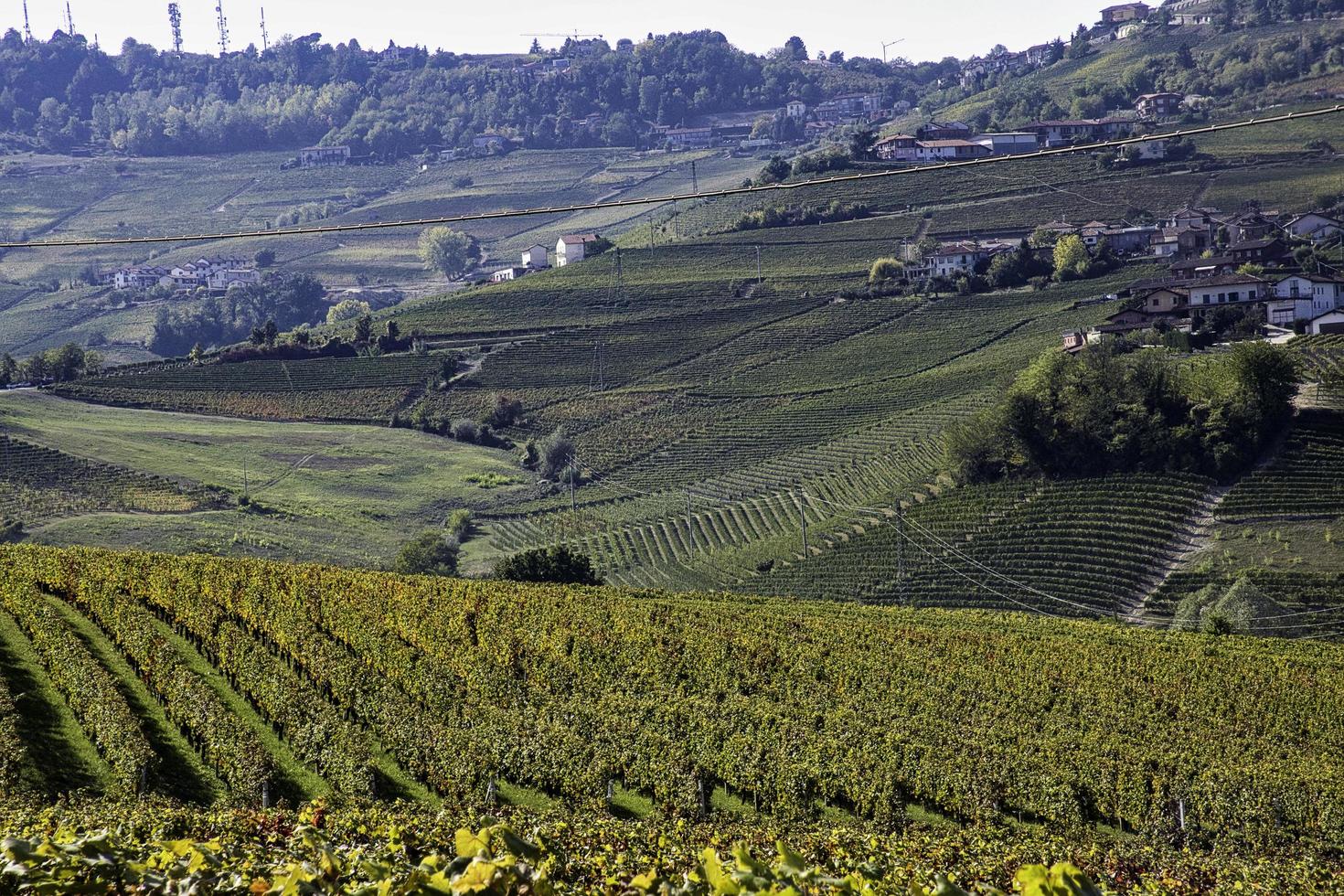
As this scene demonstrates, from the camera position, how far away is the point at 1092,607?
147ft

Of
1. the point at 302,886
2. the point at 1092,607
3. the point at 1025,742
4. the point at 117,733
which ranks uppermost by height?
the point at 302,886

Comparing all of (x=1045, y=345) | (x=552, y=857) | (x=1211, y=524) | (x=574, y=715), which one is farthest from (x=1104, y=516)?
(x=552, y=857)

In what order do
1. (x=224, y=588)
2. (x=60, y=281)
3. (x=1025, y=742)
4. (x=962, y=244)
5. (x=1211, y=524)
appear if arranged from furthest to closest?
(x=60, y=281)
(x=962, y=244)
(x=1211, y=524)
(x=224, y=588)
(x=1025, y=742)

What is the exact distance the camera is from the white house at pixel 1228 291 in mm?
74375

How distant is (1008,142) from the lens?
12875 cm

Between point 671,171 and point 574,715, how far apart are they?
573 ft

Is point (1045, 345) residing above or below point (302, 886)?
below

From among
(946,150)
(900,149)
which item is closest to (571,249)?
(900,149)

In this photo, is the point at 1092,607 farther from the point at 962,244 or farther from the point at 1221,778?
the point at 962,244

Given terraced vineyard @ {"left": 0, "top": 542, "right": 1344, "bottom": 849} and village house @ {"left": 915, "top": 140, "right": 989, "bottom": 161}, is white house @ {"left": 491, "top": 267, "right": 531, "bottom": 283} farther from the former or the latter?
terraced vineyard @ {"left": 0, "top": 542, "right": 1344, "bottom": 849}

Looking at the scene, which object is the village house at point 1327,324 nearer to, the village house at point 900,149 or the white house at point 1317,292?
the white house at point 1317,292

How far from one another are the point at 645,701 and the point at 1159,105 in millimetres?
129947

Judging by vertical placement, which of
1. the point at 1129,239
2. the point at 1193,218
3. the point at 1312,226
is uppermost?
the point at 1193,218

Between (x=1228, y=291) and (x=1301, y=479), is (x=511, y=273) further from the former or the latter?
(x=1301, y=479)
